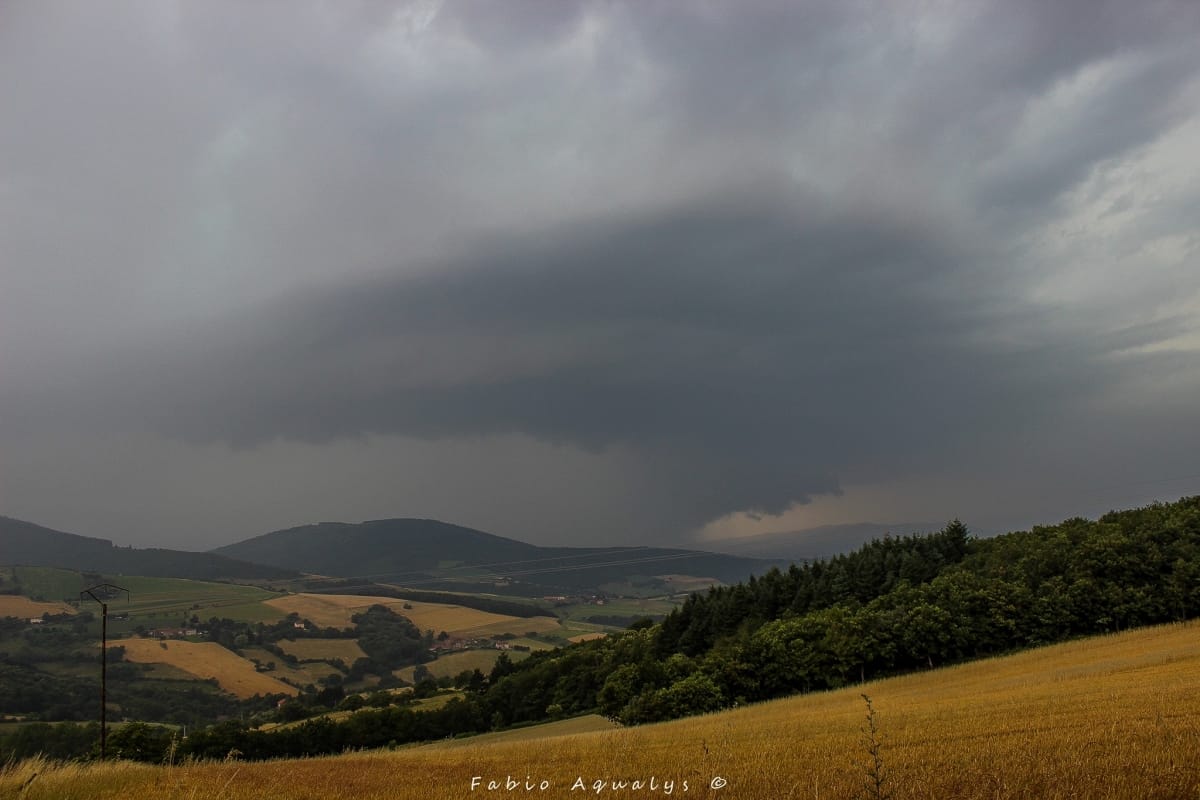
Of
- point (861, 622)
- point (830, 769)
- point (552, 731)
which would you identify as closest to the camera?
point (830, 769)

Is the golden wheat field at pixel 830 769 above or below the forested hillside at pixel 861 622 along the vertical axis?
above

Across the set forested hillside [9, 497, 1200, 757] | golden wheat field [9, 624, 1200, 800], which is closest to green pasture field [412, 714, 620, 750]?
forested hillside [9, 497, 1200, 757]

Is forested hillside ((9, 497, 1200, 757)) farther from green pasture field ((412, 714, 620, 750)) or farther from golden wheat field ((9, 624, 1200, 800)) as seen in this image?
golden wheat field ((9, 624, 1200, 800))

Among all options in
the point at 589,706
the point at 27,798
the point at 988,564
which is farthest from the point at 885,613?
the point at 27,798

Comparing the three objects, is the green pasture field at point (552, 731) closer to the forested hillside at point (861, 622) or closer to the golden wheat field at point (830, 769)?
the forested hillside at point (861, 622)

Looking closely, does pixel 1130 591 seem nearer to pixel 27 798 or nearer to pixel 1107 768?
pixel 1107 768

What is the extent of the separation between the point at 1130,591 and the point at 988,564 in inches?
1096

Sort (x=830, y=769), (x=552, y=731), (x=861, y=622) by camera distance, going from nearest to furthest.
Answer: (x=830, y=769)
(x=861, y=622)
(x=552, y=731)

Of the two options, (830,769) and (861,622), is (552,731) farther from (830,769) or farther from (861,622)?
(830,769)

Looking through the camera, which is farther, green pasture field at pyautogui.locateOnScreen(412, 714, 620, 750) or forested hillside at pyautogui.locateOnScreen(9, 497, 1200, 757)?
forested hillside at pyautogui.locateOnScreen(9, 497, 1200, 757)

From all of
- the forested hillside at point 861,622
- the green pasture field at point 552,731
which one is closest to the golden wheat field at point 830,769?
the green pasture field at point 552,731

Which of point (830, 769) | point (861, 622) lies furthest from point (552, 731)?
point (830, 769)

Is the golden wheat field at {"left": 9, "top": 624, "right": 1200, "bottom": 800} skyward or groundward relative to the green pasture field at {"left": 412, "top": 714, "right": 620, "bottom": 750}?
skyward

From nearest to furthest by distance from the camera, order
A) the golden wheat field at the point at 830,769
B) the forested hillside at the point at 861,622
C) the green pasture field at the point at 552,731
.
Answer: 1. the golden wheat field at the point at 830,769
2. the green pasture field at the point at 552,731
3. the forested hillside at the point at 861,622
